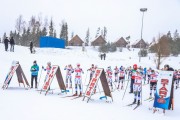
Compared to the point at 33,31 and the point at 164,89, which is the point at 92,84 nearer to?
the point at 164,89

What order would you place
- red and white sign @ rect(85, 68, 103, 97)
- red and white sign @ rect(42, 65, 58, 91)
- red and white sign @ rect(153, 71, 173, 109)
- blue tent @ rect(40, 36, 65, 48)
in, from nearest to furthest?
red and white sign @ rect(153, 71, 173, 109) < red and white sign @ rect(85, 68, 103, 97) < red and white sign @ rect(42, 65, 58, 91) < blue tent @ rect(40, 36, 65, 48)

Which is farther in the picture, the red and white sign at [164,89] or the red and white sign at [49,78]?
the red and white sign at [49,78]

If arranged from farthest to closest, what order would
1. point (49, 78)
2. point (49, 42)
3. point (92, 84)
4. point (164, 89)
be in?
point (49, 42), point (49, 78), point (92, 84), point (164, 89)

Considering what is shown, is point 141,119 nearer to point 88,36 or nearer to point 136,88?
point 136,88

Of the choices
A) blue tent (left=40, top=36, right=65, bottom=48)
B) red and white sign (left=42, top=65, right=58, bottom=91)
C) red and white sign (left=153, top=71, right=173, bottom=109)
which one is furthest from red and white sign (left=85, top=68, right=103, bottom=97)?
blue tent (left=40, top=36, right=65, bottom=48)

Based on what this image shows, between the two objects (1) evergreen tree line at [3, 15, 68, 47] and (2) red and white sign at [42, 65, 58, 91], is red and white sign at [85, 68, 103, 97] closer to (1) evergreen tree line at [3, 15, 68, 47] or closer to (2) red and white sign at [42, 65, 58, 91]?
(2) red and white sign at [42, 65, 58, 91]

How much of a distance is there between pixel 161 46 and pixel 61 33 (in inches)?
1864

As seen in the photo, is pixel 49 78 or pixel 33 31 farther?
pixel 33 31

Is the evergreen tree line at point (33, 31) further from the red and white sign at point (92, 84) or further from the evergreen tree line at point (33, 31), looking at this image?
the red and white sign at point (92, 84)

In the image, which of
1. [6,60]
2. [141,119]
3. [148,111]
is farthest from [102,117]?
[6,60]

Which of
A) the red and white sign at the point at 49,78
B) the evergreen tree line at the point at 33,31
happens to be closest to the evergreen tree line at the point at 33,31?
the evergreen tree line at the point at 33,31

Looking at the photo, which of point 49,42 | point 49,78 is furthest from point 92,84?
point 49,42

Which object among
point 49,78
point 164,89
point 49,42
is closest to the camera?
point 164,89

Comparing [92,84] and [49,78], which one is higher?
[49,78]
